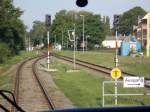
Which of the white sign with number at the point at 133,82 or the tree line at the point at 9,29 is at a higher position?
the tree line at the point at 9,29

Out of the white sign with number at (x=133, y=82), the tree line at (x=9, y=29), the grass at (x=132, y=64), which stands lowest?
the grass at (x=132, y=64)

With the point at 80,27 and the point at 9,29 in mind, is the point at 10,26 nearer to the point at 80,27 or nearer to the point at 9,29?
the point at 9,29

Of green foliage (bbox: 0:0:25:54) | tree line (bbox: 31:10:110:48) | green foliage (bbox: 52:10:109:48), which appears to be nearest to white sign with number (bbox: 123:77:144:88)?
green foliage (bbox: 0:0:25:54)

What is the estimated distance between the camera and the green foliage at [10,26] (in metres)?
75.8

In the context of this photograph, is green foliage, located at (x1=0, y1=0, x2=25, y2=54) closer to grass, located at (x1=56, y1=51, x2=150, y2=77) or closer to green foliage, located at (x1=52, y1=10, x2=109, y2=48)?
grass, located at (x1=56, y1=51, x2=150, y2=77)

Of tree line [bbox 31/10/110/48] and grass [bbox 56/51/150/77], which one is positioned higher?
tree line [bbox 31/10/110/48]

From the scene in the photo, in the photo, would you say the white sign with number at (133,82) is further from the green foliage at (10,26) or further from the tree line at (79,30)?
the tree line at (79,30)

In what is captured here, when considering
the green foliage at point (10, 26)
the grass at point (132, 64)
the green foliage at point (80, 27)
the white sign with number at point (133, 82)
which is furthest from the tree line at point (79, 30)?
the white sign with number at point (133, 82)

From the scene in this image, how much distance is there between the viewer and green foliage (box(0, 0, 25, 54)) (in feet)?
249

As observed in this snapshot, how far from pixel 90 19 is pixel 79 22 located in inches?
155

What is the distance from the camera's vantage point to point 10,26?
8038cm

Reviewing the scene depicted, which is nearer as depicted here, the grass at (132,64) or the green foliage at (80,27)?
the grass at (132,64)

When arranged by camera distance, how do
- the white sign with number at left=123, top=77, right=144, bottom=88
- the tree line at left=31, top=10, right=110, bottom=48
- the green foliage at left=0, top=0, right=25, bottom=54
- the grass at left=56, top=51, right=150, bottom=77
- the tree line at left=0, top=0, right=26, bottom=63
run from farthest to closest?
the tree line at left=31, top=10, right=110, bottom=48 → the green foliage at left=0, top=0, right=25, bottom=54 → the tree line at left=0, top=0, right=26, bottom=63 → the grass at left=56, top=51, right=150, bottom=77 → the white sign with number at left=123, top=77, right=144, bottom=88

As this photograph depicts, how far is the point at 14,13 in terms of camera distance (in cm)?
8669
